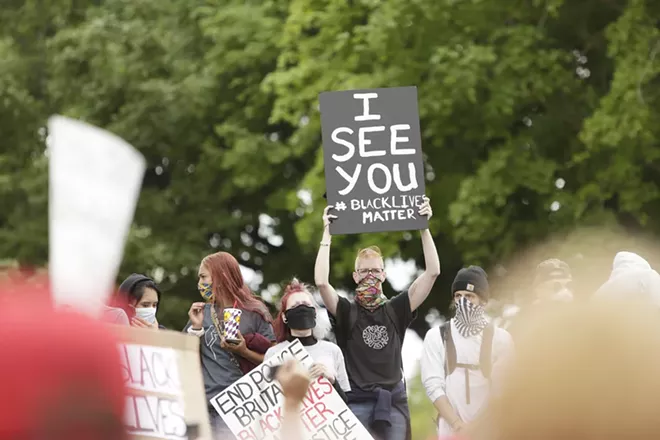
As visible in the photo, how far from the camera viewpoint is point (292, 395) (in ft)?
7.20

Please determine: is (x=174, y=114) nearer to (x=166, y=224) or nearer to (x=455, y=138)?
(x=166, y=224)

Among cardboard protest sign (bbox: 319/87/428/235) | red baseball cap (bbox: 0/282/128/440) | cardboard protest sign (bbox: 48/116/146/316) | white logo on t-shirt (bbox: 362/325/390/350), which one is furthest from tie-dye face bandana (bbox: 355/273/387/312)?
red baseball cap (bbox: 0/282/128/440)

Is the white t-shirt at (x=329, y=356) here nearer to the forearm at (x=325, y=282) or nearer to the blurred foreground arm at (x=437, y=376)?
the forearm at (x=325, y=282)

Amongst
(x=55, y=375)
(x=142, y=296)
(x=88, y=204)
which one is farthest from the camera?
(x=142, y=296)

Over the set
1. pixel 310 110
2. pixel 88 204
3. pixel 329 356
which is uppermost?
pixel 310 110

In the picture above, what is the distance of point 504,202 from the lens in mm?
16859

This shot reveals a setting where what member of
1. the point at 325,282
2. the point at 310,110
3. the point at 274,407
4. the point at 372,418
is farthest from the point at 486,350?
the point at 310,110

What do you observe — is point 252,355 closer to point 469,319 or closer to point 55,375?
point 469,319

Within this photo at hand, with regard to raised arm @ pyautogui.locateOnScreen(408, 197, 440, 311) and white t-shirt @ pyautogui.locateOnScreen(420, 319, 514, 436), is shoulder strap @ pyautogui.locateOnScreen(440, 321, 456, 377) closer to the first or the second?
white t-shirt @ pyautogui.locateOnScreen(420, 319, 514, 436)

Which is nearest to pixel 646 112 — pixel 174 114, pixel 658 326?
pixel 174 114

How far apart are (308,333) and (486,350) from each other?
0.87 m

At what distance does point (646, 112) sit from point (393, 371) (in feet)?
29.8

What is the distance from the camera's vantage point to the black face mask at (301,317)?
7.16 meters

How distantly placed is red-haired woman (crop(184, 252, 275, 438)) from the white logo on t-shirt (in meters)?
0.47
